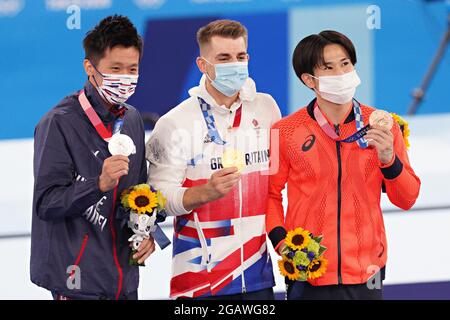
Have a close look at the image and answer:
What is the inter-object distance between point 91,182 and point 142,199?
28cm

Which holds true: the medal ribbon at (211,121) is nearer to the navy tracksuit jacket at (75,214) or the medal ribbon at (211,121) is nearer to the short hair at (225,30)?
the short hair at (225,30)

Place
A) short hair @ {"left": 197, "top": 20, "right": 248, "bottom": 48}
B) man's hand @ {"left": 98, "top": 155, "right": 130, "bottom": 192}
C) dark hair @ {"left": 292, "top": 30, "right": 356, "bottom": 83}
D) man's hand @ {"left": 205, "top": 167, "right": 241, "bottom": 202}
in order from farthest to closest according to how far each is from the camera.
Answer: short hair @ {"left": 197, "top": 20, "right": 248, "bottom": 48}
dark hair @ {"left": 292, "top": 30, "right": 356, "bottom": 83}
man's hand @ {"left": 205, "top": 167, "right": 241, "bottom": 202}
man's hand @ {"left": 98, "top": 155, "right": 130, "bottom": 192}

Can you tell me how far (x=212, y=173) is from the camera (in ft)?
15.5

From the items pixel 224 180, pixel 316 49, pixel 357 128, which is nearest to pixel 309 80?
pixel 316 49

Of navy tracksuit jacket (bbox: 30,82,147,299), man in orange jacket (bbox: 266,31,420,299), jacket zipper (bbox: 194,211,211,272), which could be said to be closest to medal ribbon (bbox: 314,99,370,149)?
man in orange jacket (bbox: 266,31,420,299)

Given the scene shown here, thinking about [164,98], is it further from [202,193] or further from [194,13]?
[202,193]

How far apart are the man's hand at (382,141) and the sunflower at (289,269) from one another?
0.61 meters

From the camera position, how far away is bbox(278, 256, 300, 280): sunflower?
4480mm

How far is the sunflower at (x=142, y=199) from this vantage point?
4.50 m

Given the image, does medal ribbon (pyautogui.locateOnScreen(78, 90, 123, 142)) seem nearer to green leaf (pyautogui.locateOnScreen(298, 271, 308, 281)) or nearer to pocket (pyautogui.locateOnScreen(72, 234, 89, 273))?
pocket (pyautogui.locateOnScreen(72, 234, 89, 273))

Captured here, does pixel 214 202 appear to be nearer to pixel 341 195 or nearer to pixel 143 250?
pixel 143 250

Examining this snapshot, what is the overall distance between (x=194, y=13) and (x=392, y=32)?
5.86ft

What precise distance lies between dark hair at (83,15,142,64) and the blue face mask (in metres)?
0.39

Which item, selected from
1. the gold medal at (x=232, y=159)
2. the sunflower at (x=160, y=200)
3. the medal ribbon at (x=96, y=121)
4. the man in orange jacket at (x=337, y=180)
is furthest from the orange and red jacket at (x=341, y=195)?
the medal ribbon at (x=96, y=121)
